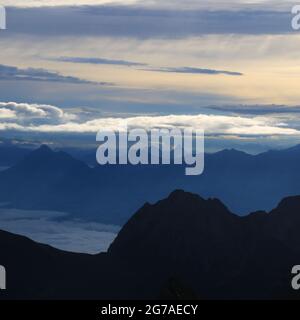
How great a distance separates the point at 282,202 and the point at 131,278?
53.7 m

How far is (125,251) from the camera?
17525cm

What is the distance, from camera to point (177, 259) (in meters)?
172

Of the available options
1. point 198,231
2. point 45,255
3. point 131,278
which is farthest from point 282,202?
point 45,255

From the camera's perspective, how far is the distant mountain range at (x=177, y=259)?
478 ft

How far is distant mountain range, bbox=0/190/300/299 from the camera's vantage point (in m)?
146

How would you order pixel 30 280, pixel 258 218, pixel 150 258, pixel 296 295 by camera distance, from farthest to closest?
pixel 258 218 → pixel 150 258 → pixel 30 280 → pixel 296 295

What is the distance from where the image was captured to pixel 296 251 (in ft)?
563
